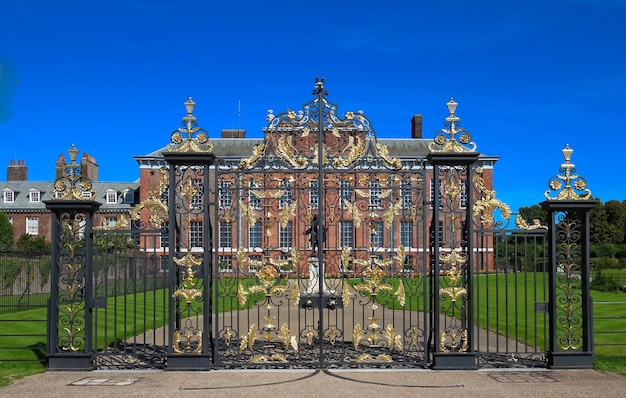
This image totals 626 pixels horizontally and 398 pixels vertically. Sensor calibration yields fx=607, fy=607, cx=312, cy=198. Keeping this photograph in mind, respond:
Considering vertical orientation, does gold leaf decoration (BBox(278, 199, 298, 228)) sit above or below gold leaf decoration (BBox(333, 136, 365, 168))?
below

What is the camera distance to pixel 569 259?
376 inches

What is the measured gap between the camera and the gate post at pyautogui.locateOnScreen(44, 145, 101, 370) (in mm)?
9273

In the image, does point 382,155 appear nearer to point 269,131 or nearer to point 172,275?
point 269,131

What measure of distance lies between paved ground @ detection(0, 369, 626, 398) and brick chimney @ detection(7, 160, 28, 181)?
48375 millimetres

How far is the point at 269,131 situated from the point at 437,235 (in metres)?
3.11

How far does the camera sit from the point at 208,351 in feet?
30.3

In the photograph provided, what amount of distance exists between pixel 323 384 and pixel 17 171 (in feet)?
168

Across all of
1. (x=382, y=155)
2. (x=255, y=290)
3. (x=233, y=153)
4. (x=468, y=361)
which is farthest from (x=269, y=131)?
(x=233, y=153)

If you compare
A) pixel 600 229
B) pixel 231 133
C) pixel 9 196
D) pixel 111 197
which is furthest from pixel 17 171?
pixel 600 229

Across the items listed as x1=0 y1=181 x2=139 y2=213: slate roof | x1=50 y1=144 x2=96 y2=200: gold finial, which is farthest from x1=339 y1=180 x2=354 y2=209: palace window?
x1=0 y1=181 x2=139 y2=213: slate roof

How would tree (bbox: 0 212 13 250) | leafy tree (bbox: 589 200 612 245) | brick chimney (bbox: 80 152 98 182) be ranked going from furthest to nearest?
leafy tree (bbox: 589 200 612 245) → brick chimney (bbox: 80 152 98 182) → tree (bbox: 0 212 13 250)

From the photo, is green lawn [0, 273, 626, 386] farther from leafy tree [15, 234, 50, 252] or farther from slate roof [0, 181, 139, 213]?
slate roof [0, 181, 139, 213]

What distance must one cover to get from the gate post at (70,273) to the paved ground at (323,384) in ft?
1.04

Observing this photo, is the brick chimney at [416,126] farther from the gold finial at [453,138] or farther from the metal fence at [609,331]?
the gold finial at [453,138]
